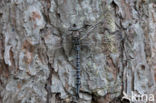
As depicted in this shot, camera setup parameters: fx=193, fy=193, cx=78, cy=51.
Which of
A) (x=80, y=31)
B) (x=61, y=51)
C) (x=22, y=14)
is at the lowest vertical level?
(x=61, y=51)

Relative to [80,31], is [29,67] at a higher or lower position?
lower

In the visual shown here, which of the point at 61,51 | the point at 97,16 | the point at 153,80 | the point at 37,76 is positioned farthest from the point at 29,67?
the point at 153,80

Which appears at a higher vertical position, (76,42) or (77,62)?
(76,42)

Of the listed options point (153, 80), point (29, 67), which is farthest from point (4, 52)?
point (153, 80)

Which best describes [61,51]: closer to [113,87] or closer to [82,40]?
[82,40]

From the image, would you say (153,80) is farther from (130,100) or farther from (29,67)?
(29,67)

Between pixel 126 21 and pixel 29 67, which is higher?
pixel 126 21
